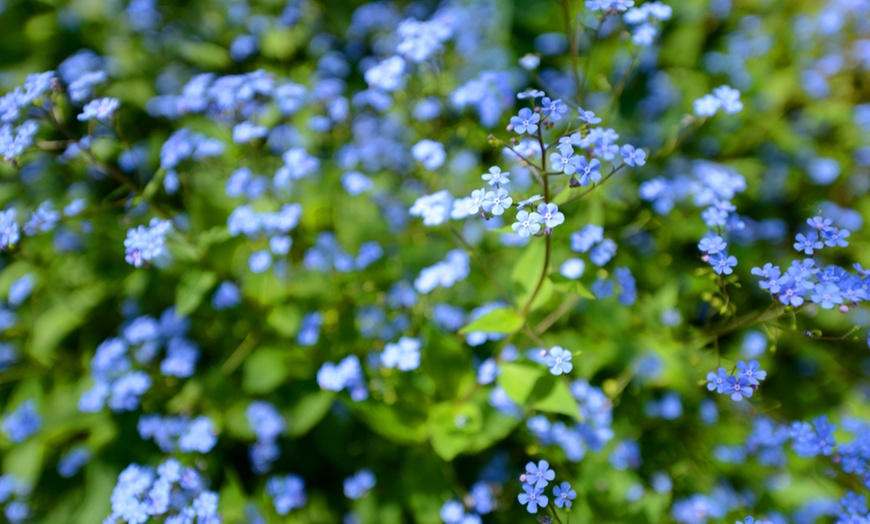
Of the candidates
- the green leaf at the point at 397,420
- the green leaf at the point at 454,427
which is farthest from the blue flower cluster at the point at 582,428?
the green leaf at the point at 397,420

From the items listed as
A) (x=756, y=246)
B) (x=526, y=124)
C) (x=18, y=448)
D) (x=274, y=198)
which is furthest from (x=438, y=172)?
(x=18, y=448)

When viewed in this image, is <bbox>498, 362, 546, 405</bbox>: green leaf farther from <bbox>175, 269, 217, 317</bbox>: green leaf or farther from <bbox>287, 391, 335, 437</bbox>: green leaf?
<bbox>175, 269, 217, 317</bbox>: green leaf

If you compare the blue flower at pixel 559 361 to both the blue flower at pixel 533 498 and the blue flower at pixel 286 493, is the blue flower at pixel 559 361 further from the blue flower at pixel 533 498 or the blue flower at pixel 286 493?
the blue flower at pixel 286 493

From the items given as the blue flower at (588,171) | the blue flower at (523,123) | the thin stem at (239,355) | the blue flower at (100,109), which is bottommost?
the thin stem at (239,355)

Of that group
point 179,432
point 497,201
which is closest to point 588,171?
point 497,201

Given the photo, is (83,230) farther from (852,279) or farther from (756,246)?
(756,246)

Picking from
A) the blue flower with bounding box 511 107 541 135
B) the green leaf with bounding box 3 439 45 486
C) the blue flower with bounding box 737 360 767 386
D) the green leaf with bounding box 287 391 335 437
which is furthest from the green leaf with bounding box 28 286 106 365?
the blue flower with bounding box 737 360 767 386
